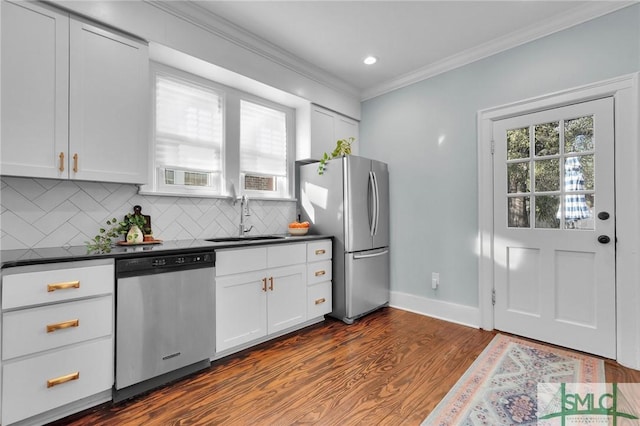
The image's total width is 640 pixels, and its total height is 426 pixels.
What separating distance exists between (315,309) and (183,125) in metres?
2.18

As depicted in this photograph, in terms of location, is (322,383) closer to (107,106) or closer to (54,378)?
(54,378)

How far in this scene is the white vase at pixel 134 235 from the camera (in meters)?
2.25

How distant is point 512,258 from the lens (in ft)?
9.50

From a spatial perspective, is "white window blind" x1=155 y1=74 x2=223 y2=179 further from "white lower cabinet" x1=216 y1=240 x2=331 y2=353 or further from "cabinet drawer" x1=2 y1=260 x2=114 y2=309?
"cabinet drawer" x1=2 y1=260 x2=114 y2=309

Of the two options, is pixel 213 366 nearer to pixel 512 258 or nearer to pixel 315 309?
pixel 315 309

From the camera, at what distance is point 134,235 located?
2.26m

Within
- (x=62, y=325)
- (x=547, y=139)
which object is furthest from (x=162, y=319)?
(x=547, y=139)

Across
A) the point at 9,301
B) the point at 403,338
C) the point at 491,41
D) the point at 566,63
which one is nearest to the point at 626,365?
the point at 403,338

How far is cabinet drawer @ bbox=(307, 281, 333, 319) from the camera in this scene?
302cm

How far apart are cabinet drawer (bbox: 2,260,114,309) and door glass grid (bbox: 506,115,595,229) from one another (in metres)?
3.32

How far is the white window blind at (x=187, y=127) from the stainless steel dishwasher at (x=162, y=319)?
1031 mm

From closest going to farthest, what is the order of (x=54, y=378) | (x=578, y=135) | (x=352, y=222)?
(x=54, y=378) → (x=578, y=135) → (x=352, y=222)

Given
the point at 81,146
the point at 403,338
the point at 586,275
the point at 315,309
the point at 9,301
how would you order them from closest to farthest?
the point at 9,301 < the point at 81,146 < the point at 586,275 < the point at 403,338 < the point at 315,309

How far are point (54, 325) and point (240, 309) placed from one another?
1141mm
